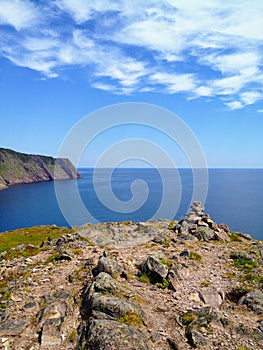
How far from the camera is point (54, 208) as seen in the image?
129m

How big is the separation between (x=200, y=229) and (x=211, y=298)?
12259 millimetres

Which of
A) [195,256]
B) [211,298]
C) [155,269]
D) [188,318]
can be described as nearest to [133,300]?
[188,318]

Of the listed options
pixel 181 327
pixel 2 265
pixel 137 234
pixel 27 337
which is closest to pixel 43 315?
pixel 27 337

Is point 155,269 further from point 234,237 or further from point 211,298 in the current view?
point 234,237

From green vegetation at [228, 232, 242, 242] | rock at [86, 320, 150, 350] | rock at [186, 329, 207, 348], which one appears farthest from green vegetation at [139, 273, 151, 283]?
green vegetation at [228, 232, 242, 242]

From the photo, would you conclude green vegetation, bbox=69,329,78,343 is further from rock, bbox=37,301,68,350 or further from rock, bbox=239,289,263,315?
rock, bbox=239,289,263,315

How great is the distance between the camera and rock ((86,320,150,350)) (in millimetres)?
10180

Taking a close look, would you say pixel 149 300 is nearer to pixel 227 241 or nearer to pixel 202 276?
pixel 202 276

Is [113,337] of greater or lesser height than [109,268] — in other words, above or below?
below

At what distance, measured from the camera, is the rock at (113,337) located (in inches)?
401

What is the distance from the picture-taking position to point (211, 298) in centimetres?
1449

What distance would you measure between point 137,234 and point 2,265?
44.2 ft

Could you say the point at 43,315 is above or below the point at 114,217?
above

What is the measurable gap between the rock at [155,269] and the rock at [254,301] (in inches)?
167
